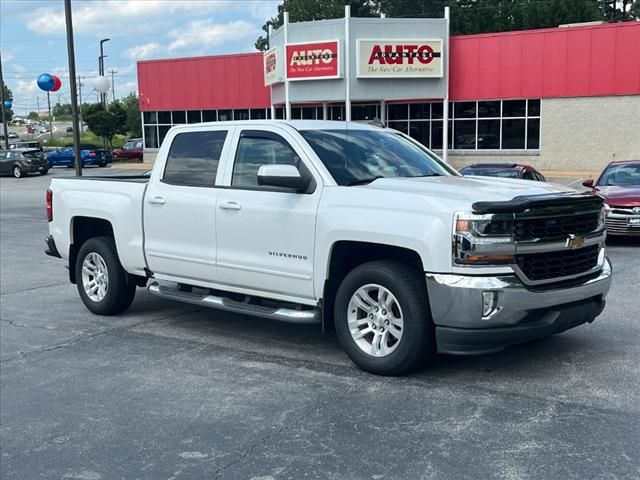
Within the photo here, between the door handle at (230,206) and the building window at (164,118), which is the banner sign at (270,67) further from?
the door handle at (230,206)

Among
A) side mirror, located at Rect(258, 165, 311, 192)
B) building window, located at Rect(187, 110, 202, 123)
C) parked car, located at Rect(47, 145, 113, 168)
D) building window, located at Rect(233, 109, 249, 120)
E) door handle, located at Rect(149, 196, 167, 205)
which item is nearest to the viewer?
side mirror, located at Rect(258, 165, 311, 192)

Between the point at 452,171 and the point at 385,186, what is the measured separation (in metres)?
1.55

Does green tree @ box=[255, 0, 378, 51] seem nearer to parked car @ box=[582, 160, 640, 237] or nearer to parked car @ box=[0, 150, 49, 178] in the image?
parked car @ box=[0, 150, 49, 178]

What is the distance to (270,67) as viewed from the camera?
37875 mm

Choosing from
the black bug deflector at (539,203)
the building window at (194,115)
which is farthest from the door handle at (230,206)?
the building window at (194,115)

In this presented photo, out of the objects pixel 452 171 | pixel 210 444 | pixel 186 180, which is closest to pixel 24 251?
pixel 186 180

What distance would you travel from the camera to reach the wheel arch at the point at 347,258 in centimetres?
568

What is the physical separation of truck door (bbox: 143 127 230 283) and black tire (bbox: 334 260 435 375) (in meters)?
1.58

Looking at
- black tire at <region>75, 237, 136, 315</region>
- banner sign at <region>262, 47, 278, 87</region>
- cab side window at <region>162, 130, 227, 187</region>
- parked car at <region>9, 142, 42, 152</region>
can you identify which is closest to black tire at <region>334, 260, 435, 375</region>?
cab side window at <region>162, 130, 227, 187</region>

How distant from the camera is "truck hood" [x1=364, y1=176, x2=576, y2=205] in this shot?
5312 millimetres

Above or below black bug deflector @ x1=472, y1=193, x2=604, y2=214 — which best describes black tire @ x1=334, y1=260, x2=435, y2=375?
below

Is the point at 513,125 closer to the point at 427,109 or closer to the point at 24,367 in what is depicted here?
the point at 427,109

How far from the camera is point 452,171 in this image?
7.09 meters

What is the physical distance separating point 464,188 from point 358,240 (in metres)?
0.92
